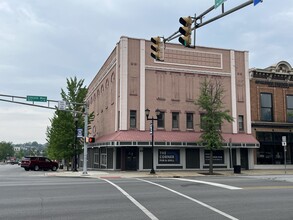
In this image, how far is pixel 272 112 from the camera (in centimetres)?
3709

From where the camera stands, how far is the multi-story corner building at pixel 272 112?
36.4m

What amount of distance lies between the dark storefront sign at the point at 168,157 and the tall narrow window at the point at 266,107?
11.0 m

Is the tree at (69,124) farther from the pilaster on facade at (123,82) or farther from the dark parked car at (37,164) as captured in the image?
the pilaster on facade at (123,82)

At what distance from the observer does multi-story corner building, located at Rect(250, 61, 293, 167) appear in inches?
1432

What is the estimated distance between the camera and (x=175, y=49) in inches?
1339

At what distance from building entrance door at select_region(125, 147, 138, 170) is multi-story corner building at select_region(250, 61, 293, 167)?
13197mm

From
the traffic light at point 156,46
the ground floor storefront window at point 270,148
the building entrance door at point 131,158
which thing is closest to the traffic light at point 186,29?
the traffic light at point 156,46

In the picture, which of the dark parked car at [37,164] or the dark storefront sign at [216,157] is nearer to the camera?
the dark storefront sign at [216,157]

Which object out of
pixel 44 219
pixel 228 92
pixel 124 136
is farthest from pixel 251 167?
pixel 44 219

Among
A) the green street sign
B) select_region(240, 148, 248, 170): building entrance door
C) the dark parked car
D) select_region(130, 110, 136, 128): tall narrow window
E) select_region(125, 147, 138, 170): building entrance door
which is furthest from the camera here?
the dark parked car

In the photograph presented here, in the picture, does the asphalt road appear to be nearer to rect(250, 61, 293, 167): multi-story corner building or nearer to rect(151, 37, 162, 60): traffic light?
rect(151, 37, 162, 60): traffic light

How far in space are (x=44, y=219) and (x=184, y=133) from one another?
82.9 ft

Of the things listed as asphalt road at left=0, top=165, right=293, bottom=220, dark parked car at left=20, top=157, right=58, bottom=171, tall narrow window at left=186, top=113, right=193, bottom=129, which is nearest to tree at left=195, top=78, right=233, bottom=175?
tall narrow window at left=186, top=113, right=193, bottom=129

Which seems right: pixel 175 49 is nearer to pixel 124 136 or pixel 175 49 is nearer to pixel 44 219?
pixel 124 136
